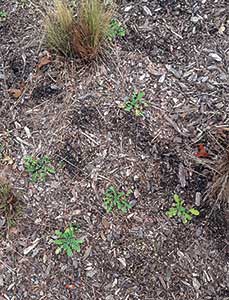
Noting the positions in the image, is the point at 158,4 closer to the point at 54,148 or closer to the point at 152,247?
the point at 54,148

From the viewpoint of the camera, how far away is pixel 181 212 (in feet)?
7.84

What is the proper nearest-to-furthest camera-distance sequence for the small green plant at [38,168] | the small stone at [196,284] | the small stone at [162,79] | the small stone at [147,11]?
the small stone at [196,284] < the small green plant at [38,168] < the small stone at [162,79] < the small stone at [147,11]

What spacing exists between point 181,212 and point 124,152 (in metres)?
0.45

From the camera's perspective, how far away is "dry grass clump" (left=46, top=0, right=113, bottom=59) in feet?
8.30

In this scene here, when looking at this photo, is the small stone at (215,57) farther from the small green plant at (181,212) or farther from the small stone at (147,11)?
the small green plant at (181,212)

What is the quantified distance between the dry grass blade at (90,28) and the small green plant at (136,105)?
35 cm

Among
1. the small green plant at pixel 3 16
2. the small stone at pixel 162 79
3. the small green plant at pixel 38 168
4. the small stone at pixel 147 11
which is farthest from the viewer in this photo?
the small green plant at pixel 3 16

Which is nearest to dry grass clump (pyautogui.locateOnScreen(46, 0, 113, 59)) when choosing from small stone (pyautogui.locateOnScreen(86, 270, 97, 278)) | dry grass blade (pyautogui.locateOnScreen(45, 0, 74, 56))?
dry grass blade (pyautogui.locateOnScreen(45, 0, 74, 56))

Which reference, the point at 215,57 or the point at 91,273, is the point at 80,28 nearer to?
the point at 215,57

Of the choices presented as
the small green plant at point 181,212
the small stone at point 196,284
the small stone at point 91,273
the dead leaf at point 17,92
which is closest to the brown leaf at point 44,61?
the dead leaf at point 17,92

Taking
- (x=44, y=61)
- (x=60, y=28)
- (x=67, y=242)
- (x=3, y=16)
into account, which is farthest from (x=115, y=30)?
(x=67, y=242)

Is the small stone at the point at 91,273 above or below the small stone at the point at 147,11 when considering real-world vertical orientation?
below

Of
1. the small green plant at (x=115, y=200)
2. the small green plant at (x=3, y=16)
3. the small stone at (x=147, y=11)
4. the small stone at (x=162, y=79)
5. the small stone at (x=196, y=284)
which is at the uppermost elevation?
the small green plant at (x=3, y=16)

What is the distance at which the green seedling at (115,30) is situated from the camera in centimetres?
274
